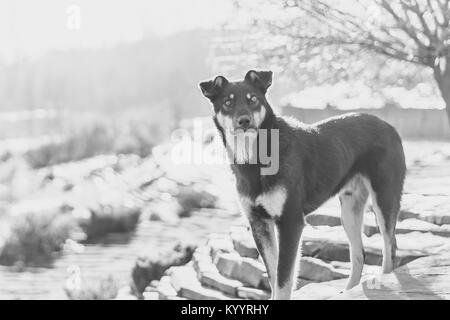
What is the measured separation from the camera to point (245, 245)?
398 inches

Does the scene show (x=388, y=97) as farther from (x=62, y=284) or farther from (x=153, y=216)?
(x=153, y=216)

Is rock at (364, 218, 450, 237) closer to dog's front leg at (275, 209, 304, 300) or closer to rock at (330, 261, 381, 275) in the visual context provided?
rock at (330, 261, 381, 275)

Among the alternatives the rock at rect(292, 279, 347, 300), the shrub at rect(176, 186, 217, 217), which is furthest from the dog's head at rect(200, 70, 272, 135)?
the shrub at rect(176, 186, 217, 217)

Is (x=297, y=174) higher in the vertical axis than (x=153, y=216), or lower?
higher

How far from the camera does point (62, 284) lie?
19547 mm

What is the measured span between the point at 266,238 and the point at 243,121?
3.77ft

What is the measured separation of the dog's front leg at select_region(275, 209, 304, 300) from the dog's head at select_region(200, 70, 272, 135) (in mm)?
815

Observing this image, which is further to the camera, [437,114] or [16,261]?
[16,261]

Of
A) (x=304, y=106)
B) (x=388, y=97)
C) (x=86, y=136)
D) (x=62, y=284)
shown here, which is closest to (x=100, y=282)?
(x=62, y=284)

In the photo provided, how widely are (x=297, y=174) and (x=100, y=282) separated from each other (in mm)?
10630

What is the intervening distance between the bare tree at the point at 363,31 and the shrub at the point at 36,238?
559 inches

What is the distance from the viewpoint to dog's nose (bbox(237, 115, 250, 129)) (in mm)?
6082

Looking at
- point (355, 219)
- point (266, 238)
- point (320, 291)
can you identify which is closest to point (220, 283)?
point (320, 291)

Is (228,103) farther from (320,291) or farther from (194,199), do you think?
(194,199)
